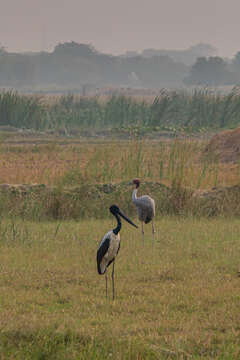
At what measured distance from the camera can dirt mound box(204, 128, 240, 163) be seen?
2030cm

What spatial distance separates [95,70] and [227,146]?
163003 millimetres

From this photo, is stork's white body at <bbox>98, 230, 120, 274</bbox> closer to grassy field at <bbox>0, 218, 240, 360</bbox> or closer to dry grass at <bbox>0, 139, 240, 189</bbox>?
grassy field at <bbox>0, 218, 240, 360</bbox>

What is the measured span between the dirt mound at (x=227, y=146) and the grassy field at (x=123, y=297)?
10.2 meters

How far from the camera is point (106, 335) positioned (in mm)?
5402

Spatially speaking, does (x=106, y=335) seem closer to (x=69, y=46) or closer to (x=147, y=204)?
(x=147, y=204)

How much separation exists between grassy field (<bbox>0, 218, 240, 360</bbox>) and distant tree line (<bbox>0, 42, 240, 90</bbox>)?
138462mm

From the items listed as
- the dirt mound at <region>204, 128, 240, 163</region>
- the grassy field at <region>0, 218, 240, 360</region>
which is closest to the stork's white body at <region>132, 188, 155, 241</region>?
the grassy field at <region>0, 218, 240, 360</region>

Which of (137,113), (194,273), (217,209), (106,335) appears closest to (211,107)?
(137,113)

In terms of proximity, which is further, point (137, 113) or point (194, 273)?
point (137, 113)

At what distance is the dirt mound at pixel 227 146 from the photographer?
20297 mm

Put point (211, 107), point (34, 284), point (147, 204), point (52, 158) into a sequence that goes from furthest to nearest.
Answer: point (211, 107) < point (52, 158) < point (147, 204) < point (34, 284)

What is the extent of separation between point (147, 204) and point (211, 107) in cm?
1884

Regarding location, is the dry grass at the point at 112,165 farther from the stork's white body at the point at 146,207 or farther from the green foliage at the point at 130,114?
the stork's white body at the point at 146,207

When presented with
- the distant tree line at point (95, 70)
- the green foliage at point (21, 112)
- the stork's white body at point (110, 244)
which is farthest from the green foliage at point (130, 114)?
the distant tree line at point (95, 70)
